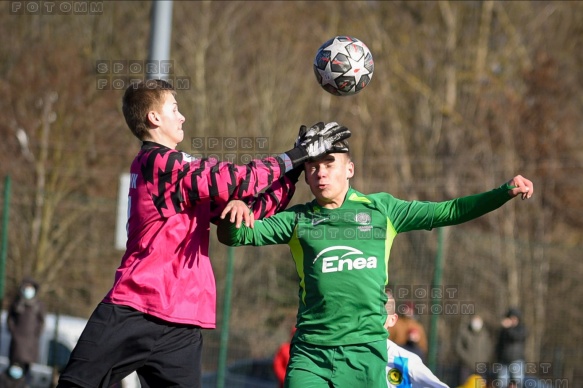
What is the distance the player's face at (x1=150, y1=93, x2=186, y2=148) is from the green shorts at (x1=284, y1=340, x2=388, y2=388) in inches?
52.1

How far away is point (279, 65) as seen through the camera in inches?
967

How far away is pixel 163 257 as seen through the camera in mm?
4797

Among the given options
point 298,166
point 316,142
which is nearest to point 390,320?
point 298,166

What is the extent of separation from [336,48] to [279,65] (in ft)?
61.8

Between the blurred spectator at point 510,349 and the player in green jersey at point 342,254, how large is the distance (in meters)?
6.87

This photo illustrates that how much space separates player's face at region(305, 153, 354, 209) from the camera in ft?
17.3

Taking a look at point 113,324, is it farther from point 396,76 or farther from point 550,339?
point 396,76

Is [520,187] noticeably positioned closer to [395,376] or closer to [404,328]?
[395,376]

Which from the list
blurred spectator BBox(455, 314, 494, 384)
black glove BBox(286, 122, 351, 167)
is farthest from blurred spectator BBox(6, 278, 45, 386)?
black glove BBox(286, 122, 351, 167)

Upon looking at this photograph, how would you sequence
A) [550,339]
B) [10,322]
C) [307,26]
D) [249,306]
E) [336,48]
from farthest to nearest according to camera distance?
[307,26]
[550,339]
[249,306]
[10,322]
[336,48]

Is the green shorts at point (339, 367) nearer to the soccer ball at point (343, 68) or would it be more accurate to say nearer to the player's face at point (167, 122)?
the player's face at point (167, 122)

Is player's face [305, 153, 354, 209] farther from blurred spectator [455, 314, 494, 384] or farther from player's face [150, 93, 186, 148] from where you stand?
blurred spectator [455, 314, 494, 384]

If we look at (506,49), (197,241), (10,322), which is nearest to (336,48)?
(197,241)

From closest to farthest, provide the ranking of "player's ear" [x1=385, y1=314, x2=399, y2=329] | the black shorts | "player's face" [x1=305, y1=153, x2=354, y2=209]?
the black shorts
"player's face" [x1=305, y1=153, x2=354, y2=209]
"player's ear" [x1=385, y1=314, x2=399, y2=329]
